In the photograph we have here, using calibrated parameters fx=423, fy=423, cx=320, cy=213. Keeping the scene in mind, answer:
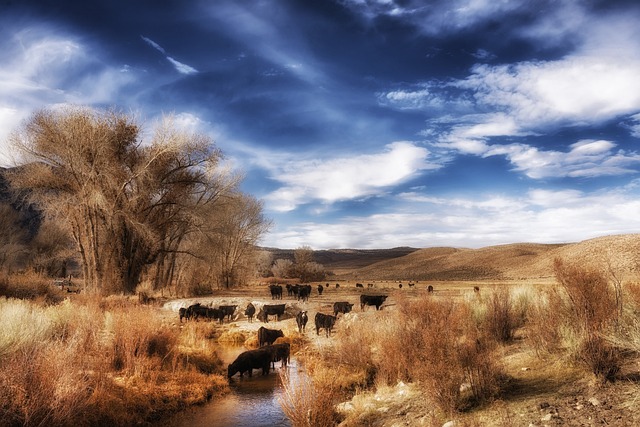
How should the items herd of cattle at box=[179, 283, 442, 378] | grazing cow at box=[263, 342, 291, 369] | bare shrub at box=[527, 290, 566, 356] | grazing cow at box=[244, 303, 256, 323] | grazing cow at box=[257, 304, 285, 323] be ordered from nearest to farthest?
bare shrub at box=[527, 290, 566, 356]
herd of cattle at box=[179, 283, 442, 378]
grazing cow at box=[263, 342, 291, 369]
grazing cow at box=[257, 304, 285, 323]
grazing cow at box=[244, 303, 256, 323]

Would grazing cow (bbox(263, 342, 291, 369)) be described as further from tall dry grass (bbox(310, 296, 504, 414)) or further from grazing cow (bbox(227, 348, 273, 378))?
tall dry grass (bbox(310, 296, 504, 414))

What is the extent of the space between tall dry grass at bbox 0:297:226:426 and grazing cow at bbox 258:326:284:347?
1.85 metres

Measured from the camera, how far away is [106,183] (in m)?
24.3

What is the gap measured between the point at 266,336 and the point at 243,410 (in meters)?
5.92

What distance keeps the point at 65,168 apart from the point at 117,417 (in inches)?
828

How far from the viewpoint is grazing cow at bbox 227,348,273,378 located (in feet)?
37.7

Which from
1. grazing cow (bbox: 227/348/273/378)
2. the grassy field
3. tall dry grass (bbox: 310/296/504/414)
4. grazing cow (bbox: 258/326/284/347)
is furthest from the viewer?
grazing cow (bbox: 258/326/284/347)

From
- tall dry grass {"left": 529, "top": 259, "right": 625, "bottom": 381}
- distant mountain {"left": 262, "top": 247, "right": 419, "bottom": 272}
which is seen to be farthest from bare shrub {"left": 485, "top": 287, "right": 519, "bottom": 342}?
distant mountain {"left": 262, "top": 247, "right": 419, "bottom": 272}

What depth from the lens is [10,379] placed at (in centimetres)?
594

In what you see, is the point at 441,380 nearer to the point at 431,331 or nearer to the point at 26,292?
the point at 431,331

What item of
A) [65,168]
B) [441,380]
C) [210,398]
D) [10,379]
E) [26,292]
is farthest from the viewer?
[65,168]

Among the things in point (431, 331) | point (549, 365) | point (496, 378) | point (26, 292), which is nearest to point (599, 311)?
point (549, 365)

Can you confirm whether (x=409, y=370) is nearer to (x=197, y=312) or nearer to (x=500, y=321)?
(x=500, y=321)

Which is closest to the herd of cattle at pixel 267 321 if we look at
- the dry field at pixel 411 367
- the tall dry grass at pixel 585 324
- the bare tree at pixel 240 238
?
the dry field at pixel 411 367
